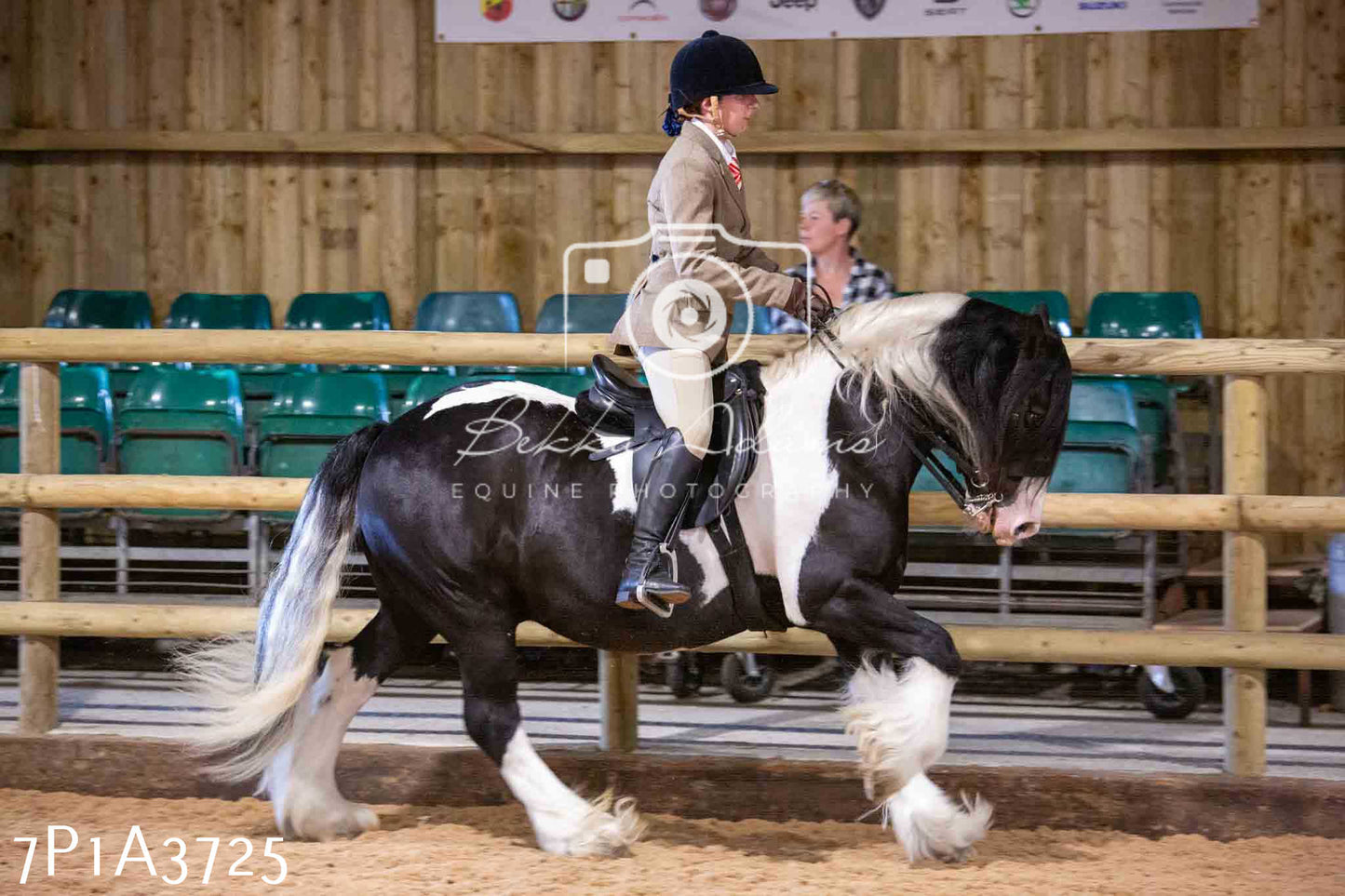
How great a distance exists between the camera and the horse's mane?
352 centimetres

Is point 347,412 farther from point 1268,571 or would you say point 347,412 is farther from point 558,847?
point 1268,571

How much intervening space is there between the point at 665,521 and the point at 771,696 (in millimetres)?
2339

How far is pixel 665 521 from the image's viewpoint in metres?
3.48

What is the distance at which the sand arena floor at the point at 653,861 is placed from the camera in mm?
3410

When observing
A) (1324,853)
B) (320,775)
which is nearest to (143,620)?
(320,775)

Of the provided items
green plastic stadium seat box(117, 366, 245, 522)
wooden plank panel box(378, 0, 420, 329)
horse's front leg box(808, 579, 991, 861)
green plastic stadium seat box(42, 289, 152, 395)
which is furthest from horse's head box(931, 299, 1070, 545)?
green plastic stadium seat box(42, 289, 152, 395)

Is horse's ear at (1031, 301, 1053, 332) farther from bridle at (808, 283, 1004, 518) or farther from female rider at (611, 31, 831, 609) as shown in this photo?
female rider at (611, 31, 831, 609)

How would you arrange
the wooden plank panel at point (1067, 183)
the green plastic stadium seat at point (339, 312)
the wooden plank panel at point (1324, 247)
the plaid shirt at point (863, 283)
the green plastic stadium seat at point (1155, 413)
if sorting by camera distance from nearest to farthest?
the plaid shirt at point (863, 283) → the green plastic stadium seat at point (1155, 413) → the wooden plank panel at point (1324, 247) → the wooden plank panel at point (1067, 183) → the green plastic stadium seat at point (339, 312)

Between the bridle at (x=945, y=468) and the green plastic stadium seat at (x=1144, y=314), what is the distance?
412 centimetres

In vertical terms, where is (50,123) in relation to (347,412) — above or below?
above

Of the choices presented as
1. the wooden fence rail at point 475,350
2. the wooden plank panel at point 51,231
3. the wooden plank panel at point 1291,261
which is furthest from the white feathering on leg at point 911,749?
the wooden plank panel at point 51,231

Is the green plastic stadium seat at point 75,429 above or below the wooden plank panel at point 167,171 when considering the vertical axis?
below

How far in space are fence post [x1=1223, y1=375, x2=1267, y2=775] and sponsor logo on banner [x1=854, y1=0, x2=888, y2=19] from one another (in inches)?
176

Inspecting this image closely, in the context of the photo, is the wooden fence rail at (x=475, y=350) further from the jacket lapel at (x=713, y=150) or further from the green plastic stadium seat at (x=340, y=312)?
the green plastic stadium seat at (x=340, y=312)
